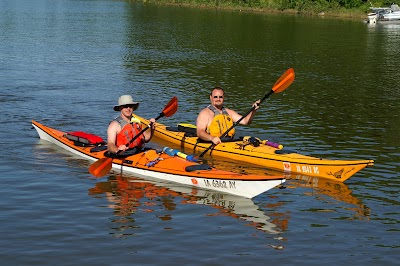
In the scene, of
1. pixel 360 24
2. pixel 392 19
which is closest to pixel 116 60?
pixel 360 24

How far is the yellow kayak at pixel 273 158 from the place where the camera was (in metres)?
14.8

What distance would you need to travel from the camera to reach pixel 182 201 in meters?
13.6

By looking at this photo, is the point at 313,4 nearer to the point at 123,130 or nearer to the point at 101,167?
the point at 123,130

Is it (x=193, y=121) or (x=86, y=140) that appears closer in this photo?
(x=86, y=140)

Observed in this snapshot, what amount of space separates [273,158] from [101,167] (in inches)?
152

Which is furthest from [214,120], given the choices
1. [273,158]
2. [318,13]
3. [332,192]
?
[318,13]

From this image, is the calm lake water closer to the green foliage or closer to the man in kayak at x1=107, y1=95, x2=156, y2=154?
the man in kayak at x1=107, y1=95, x2=156, y2=154

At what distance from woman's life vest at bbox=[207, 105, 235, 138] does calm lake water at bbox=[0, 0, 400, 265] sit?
7.50ft

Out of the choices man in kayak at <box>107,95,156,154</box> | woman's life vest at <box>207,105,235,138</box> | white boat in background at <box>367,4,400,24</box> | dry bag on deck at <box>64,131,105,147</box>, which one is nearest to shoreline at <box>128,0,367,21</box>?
white boat in background at <box>367,4,400,24</box>

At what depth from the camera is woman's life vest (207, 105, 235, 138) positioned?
16.1 metres

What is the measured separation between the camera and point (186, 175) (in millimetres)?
14156

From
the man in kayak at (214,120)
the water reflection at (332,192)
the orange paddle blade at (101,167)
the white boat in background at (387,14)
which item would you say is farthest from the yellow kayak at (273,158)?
the white boat in background at (387,14)

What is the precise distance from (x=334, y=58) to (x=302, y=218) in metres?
25.7

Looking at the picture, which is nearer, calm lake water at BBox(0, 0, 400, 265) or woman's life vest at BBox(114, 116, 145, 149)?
calm lake water at BBox(0, 0, 400, 265)
